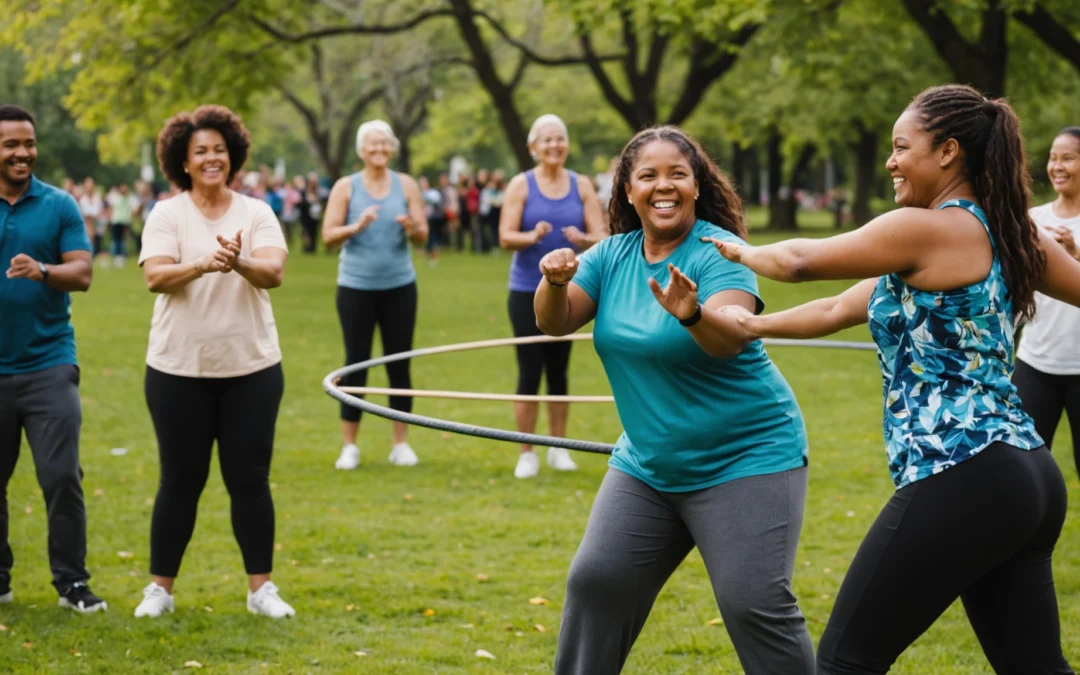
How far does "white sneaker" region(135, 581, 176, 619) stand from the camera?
20.5 ft

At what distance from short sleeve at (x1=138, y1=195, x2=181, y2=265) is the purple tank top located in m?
3.64

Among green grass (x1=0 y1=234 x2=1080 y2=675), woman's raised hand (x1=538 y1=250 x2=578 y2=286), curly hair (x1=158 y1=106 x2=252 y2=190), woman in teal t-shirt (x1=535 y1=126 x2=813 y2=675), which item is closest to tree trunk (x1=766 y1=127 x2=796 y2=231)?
green grass (x1=0 y1=234 x2=1080 y2=675)

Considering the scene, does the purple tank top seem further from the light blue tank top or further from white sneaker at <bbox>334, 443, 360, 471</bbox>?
white sneaker at <bbox>334, 443, 360, 471</bbox>

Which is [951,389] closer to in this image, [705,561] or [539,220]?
[705,561]

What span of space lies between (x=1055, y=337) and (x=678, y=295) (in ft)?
11.8

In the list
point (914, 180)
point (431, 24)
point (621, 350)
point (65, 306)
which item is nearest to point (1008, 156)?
point (914, 180)

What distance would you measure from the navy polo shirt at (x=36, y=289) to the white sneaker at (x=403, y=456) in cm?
387

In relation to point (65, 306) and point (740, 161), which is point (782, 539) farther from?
point (740, 161)

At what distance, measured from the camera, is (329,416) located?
1224cm

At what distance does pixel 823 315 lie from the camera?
385cm

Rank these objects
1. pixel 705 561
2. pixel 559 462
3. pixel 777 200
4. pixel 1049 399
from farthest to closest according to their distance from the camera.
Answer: pixel 777 200 → pixel 559 462 → pixel 1049 399 → pixel 705 561


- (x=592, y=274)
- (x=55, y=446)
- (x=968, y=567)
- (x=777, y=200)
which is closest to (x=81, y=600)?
(x=55, y=446)

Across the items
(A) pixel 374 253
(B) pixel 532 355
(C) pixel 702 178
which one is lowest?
(B) pixel 532 355

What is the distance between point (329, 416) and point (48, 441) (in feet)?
19.6
